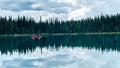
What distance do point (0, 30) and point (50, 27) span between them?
42.7 m

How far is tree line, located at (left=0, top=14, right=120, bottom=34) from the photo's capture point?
166 meters

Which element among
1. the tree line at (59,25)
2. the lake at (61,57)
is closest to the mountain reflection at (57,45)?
the lake at (61,57)

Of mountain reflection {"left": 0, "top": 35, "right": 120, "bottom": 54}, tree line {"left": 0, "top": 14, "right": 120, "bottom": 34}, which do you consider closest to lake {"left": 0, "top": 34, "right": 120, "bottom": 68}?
mountain reflection {"left": 0, "top": 35, "right": 120, "bottom": 54}

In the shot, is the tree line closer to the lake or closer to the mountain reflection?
the mountain reflection

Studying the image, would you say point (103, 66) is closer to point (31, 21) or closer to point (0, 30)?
point (0, 30)

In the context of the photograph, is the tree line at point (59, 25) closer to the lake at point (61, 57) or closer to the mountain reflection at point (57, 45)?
the mountain reflection at point (57, 45)

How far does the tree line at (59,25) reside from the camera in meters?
166

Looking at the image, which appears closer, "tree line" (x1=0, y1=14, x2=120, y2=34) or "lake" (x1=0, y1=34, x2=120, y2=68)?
"lake" (x1=0, y1=34, x2=120, y2=68)

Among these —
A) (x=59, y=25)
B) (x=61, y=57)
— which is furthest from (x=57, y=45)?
(x=59, y=25)

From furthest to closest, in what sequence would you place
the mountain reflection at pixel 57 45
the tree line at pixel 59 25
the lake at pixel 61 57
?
the tree line at pixel 59 25 < the mountain reflection at pixel 57 45 < the lake at pixel 61 57

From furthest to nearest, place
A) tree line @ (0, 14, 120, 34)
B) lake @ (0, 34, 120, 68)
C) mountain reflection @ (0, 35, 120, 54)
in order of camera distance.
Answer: tree line @ (0, 14, 120, 34)
mountain reflection @ (0, 35, 120, 54)
lake @ (0, 34, 120, 68)

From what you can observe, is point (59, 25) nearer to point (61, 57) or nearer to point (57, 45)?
point (57, 45)

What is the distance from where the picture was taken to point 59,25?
19700 centimetres

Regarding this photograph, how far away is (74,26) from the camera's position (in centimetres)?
19688
